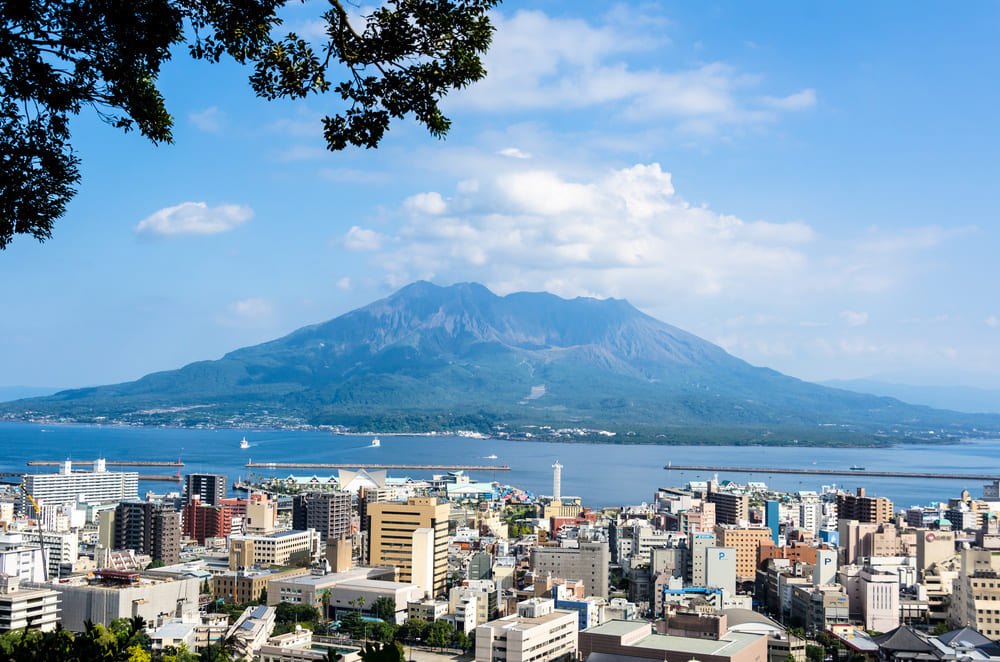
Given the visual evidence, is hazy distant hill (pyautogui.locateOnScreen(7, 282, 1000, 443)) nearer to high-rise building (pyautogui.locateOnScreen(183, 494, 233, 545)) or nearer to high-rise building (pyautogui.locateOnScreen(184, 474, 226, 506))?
high-rise building (pyautogui.locateOnScreen(184, 474, 226, 506))

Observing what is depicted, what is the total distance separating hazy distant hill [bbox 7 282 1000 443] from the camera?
61656 mm

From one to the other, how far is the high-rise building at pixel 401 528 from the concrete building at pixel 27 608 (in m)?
4.69

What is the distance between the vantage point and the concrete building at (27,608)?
920 centimetres

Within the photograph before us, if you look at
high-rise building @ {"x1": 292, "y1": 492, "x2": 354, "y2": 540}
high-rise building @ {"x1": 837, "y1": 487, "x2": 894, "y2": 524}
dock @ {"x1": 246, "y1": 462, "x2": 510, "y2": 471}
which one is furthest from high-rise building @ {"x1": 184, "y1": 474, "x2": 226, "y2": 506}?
high-rise building @ {"x1": 837, "y1": 487, "x2": 894, "y2": 524}

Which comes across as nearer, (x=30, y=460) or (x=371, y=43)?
(x=371, y=43)

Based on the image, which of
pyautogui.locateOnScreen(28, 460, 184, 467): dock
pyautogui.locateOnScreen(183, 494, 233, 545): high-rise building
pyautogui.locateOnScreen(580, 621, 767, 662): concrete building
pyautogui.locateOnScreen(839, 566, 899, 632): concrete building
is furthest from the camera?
pyautogui.locateOnScreen(28, 460, 184, 467): dock

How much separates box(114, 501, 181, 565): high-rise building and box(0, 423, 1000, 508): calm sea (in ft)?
40.7

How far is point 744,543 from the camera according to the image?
50.6ft

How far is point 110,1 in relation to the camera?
1750 mm

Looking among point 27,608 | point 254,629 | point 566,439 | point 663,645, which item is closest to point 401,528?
point 254,629

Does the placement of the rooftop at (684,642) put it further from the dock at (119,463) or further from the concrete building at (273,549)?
the dock at (119,463)

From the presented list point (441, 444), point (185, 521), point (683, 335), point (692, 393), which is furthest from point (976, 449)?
point (185, 521)

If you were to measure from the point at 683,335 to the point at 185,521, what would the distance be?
79195 mm

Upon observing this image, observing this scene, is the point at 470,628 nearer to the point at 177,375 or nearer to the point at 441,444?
the point at 441,444
